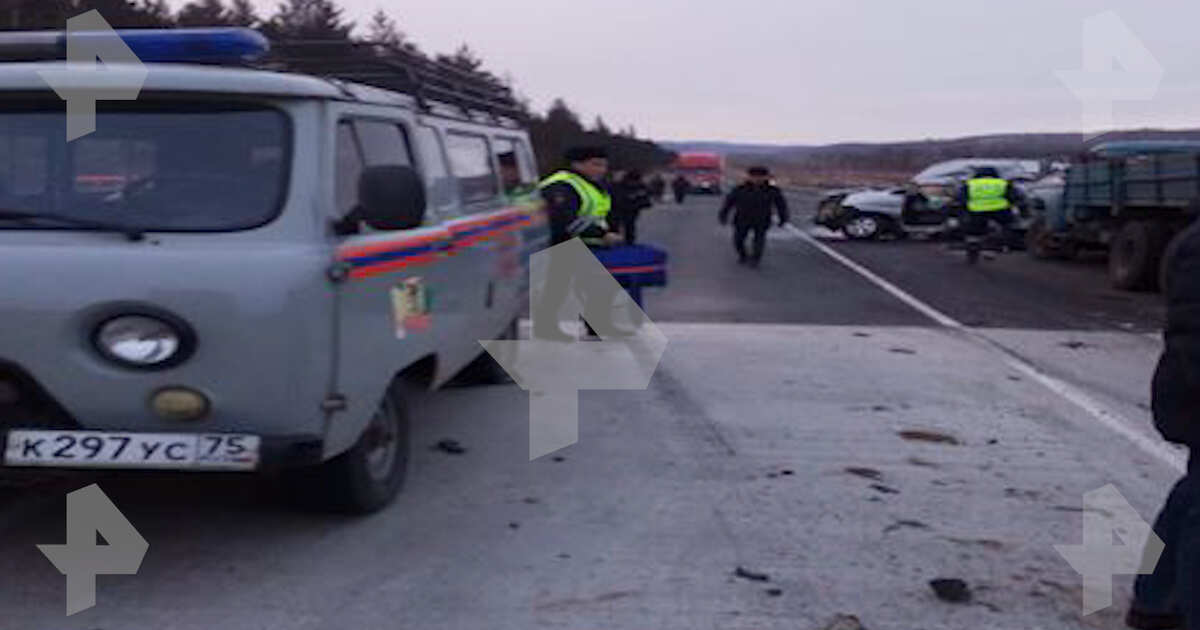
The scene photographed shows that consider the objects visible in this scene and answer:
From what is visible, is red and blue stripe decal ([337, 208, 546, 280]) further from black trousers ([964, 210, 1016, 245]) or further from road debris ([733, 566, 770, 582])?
black trousers ([964, 210, 1016, 245])

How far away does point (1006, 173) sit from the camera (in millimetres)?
29344

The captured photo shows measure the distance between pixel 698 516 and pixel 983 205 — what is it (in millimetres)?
16631

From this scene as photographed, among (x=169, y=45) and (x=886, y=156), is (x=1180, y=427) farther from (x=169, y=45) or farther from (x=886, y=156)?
(x=886, y=156)

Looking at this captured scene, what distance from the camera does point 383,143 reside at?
5.76 m

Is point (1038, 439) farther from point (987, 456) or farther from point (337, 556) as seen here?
point (337, 556)

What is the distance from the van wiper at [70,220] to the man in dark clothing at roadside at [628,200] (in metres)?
8.27

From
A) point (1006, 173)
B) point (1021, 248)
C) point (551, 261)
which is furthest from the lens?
point (1006, 173)

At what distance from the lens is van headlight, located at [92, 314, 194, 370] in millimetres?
4496

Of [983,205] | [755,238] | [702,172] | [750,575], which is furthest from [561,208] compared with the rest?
[702,172]

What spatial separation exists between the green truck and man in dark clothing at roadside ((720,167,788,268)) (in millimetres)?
4355

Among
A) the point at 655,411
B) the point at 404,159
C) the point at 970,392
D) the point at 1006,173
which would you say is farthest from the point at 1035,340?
the point at 1006,173

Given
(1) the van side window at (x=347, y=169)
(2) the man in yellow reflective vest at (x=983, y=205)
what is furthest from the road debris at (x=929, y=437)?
(2) the man in yellow reflective vest at (x=983, y=205)

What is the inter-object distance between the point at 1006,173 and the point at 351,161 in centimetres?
2618
